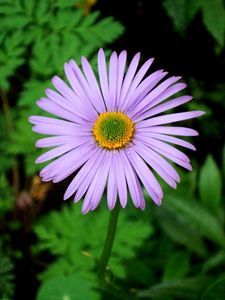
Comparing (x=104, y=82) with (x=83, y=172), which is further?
(x=104, y=82)

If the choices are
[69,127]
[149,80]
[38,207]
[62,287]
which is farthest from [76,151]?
[38,207]

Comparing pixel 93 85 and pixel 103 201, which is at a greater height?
pixel 93 85

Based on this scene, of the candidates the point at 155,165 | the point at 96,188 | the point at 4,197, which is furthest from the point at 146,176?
the point at 4,197

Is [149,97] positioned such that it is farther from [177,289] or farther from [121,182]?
[177,289]

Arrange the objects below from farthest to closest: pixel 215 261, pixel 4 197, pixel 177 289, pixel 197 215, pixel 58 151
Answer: pixel 4 197
pixel 197 215
pixel 215 261
pixel 177 289
pixel 58 151

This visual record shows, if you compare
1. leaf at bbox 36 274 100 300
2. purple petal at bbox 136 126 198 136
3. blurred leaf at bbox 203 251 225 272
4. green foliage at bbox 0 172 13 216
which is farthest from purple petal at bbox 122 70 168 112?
green foliage at bbox 0 172 13 216

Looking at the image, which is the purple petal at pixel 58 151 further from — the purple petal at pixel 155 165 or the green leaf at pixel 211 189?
the green leaf at pixel 211 189

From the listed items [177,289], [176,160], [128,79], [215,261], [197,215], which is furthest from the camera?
[197,215]
